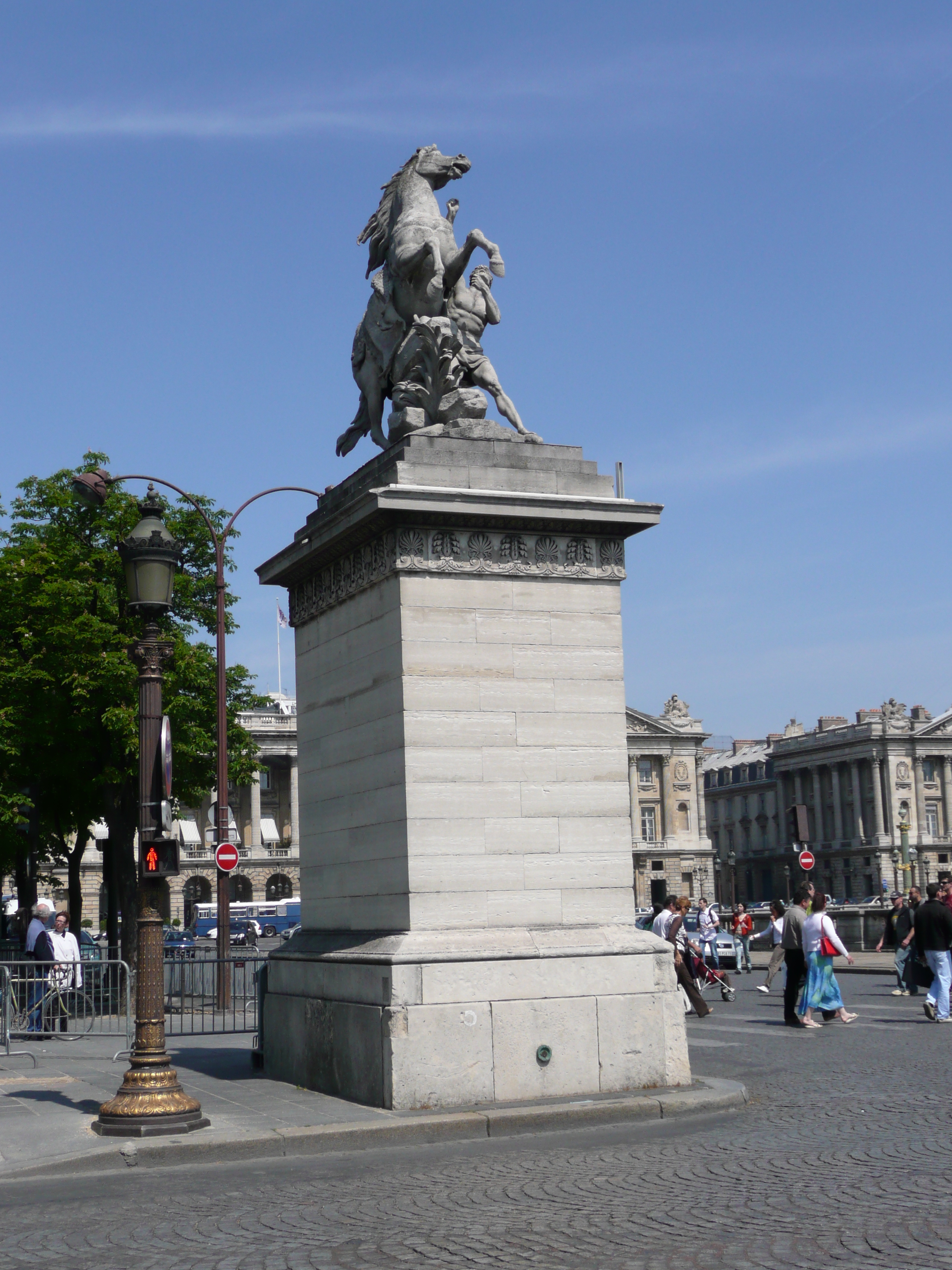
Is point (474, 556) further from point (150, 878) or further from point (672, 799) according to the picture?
point (672, 799)

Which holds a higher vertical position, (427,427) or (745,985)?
(427,427)

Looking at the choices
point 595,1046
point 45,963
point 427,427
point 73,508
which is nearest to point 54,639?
point 73,508

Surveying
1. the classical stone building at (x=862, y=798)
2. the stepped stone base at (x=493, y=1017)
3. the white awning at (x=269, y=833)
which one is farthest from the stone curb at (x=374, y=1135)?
the classical stone building at (x=862, y=798)

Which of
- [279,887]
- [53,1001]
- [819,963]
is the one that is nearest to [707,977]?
[819,963]

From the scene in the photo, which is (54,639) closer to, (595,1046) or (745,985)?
(745,985)

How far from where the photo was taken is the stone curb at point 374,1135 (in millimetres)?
9844

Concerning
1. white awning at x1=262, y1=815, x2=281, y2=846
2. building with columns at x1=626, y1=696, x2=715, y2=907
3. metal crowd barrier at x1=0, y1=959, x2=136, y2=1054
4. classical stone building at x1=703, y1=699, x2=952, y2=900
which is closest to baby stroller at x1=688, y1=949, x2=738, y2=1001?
metal crowd barrier at x1=0, y1=959, x2=136, y2=1054

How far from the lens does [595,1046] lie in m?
11.5

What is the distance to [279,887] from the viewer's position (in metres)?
124

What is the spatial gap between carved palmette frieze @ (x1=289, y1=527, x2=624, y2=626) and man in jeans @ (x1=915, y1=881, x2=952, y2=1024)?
31.3 ft

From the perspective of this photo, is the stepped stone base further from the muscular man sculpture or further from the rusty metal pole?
the rusty metal pole

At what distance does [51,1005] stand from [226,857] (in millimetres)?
5217

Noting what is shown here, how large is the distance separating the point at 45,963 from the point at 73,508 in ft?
51.7

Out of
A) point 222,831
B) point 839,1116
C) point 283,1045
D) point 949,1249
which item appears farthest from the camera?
point 222,831
